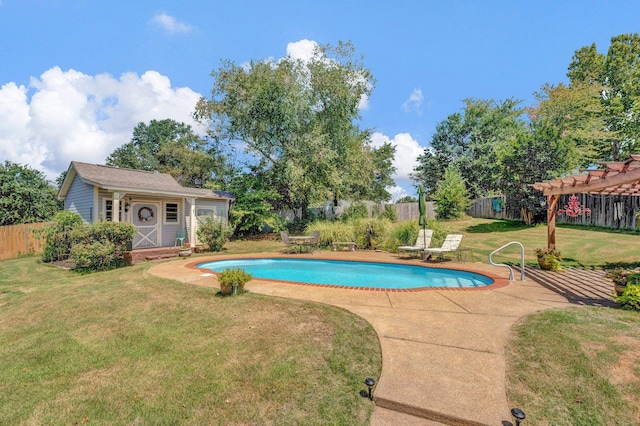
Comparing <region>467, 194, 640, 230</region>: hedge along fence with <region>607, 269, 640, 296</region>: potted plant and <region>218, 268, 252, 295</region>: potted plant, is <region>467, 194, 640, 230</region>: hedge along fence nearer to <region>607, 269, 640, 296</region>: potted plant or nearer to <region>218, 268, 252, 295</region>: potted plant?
<region>607, 269, 640, 296</region>: potted plant

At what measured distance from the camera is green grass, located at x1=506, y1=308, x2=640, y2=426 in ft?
8.11

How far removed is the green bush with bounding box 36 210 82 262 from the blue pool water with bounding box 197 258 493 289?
17.8 feet

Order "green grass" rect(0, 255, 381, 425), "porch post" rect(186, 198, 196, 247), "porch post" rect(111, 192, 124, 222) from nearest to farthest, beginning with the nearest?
"green grass" rect(0, 255, 381, 425)
"porch post" rect(111, 192, 124, 222)
"porch post" rect(186, 198, 196, 247)

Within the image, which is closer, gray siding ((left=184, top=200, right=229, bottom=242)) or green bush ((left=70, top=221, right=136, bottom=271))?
green bush ((left=70, top=221, right=136, bottom=271))

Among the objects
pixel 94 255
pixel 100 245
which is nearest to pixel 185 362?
pixel 94 255

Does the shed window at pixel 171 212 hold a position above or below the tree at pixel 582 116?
below

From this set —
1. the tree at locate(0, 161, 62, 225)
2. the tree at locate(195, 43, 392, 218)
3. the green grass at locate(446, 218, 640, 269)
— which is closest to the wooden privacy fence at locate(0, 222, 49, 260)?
the tree at locate(0, 161, 62, 225)

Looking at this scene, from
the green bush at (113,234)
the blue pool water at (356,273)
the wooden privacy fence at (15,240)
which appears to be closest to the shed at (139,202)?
the green bush at (113,234)

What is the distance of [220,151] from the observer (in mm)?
20797

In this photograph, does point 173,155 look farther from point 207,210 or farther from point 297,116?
point 207,210

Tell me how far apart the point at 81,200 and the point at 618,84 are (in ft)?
127

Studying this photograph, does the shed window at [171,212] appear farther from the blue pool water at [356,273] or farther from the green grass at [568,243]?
the green grass at [568,243]

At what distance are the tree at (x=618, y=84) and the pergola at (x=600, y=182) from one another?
63.6 feet

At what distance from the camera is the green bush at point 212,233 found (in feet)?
43.7
